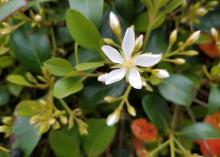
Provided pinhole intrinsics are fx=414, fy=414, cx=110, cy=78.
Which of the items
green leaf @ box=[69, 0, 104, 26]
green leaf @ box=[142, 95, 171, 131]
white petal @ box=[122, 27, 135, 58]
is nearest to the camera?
white petal @ box=[122, 27, 135, 58]

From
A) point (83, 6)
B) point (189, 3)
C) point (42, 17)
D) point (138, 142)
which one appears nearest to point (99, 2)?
point (83, 6)

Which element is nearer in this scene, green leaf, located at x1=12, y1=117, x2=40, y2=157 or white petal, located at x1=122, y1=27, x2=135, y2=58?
white petal, located at x1=122, y1=27, x2=135, y2=58

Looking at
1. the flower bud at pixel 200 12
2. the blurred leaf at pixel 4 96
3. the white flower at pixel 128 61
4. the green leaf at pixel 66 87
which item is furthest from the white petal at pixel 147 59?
the blurred leaf at pixel 4 96

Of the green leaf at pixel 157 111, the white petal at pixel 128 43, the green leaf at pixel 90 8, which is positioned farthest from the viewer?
the green leaf at pixel 157 111

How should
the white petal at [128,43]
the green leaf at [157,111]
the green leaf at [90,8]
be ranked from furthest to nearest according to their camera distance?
the green leaf at [157,111], the green leaf at [90,8], the white petal at [128,43]

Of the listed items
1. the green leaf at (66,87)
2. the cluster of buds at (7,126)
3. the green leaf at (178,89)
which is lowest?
the green leaf at (178,89)

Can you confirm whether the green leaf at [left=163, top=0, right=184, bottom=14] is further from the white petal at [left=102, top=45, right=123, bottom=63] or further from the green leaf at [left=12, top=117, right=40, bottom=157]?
the green leaf at [left=12, top=117, right=40, bottom=157]

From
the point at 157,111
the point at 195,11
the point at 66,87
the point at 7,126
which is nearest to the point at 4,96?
the point at 7,126

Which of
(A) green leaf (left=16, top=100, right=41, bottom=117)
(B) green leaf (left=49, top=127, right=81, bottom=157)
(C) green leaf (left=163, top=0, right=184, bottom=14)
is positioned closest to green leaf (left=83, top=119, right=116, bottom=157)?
(B) green leaf (left=49, top=127, right=81, bottom=157)

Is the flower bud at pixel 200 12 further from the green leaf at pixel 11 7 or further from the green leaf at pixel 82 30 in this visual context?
the green leaf at pixel 11 7
